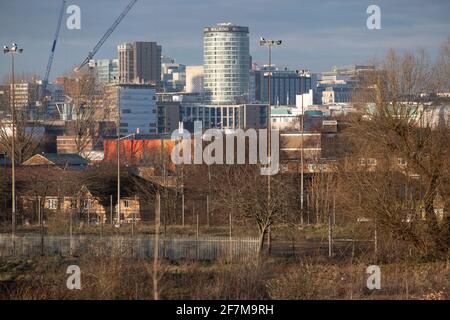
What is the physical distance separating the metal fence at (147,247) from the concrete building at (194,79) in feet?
496

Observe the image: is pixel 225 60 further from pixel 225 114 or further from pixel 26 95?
pixel 26 95

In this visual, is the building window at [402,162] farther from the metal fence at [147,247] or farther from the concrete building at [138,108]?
the concrete building at [138,108]

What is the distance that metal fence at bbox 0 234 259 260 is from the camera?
1775 cm

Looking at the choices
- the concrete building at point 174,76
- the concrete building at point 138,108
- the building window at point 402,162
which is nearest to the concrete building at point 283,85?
the concrete building at point 174,76

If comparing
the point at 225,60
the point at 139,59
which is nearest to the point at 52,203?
the point at 139,59

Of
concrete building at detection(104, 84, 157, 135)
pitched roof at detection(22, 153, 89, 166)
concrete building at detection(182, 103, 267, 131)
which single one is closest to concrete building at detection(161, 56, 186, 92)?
concrete building at detection(182, 103, 267, 131)

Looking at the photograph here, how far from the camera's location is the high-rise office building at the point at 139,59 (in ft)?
485

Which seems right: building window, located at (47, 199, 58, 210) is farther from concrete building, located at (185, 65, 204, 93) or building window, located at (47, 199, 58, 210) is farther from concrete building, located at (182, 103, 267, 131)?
concrete building, located at (185, 65, 204, 93)

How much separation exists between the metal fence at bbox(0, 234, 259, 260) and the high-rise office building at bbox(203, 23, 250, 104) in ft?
453

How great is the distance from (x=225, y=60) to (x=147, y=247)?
148 meters

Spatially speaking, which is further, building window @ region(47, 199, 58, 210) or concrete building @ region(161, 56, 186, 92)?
concrete building @ region(161, 56, 186, 92)

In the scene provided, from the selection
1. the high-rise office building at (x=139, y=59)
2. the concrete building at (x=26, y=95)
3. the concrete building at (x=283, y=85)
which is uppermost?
the high-rise office building at (x=139, y=59)

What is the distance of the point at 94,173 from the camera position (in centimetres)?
3014
